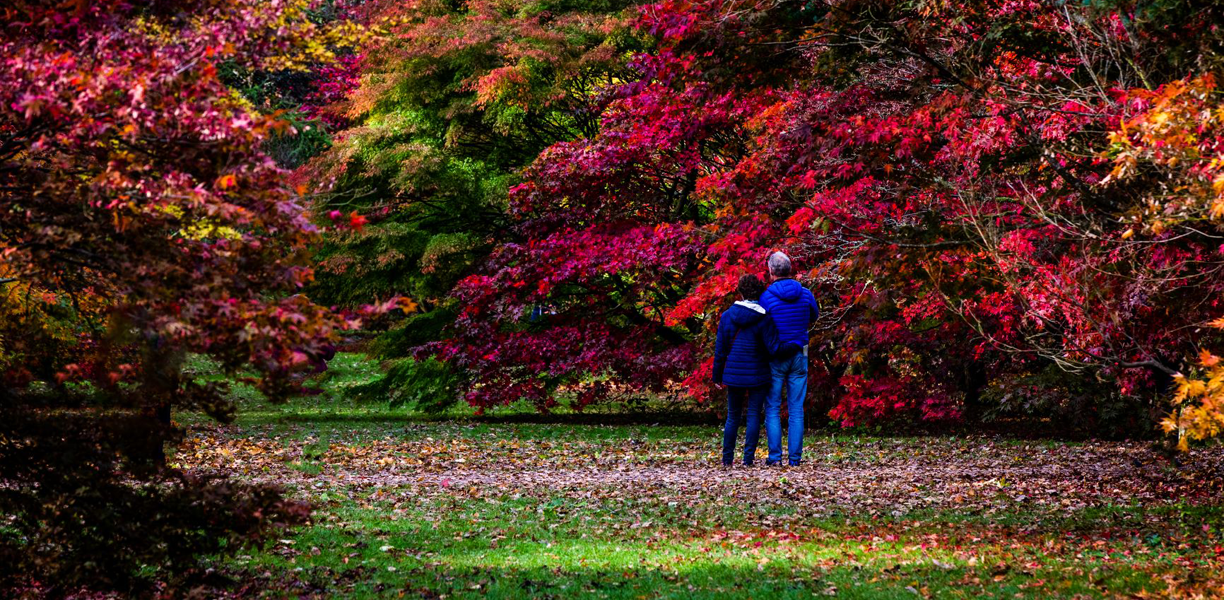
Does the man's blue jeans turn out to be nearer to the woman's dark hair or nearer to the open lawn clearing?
the open lawn clearing

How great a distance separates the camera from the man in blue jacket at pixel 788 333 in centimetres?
1012

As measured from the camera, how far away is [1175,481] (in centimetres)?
1034

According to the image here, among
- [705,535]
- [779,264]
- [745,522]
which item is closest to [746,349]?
[779,264]

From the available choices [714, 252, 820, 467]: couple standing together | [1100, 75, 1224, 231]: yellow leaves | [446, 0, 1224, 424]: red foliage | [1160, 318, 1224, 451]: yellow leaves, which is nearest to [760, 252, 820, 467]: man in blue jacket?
[714, 252, 820, 467]: couple standing together

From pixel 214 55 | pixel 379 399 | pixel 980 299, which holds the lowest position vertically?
pixel 379 399

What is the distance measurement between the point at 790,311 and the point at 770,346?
35 cm

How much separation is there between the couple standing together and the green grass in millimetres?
606

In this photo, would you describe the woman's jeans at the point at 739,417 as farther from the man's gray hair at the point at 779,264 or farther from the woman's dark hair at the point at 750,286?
the man's gray hair at the point at 779,264

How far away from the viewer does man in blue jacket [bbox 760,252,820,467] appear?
10117 mm

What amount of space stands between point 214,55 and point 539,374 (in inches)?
545

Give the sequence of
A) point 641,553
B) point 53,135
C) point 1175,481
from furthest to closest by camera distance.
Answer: point 1175,481
point 641,553
point 53,135

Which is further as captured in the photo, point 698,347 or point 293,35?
point 698,347

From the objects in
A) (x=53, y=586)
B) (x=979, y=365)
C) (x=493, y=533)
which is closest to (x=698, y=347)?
(x=979, y=365)

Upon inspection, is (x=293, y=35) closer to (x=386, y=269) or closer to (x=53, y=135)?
(x=53, y=135)
